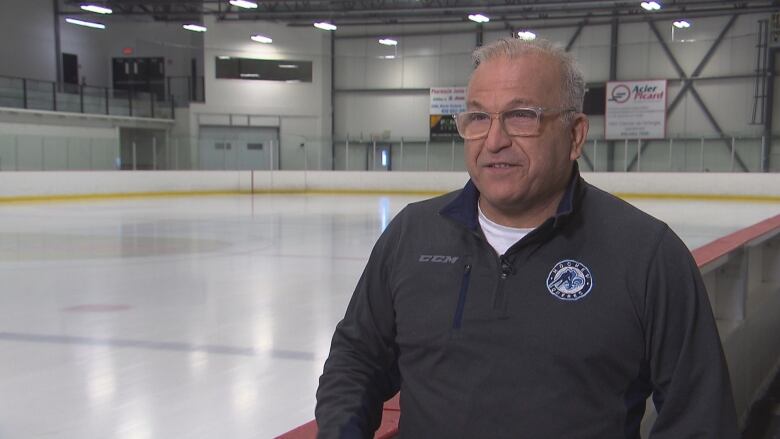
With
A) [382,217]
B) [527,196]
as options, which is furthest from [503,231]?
[382,217]

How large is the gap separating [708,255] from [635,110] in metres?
22.3

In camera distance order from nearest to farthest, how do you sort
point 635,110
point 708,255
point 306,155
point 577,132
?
1. point 577,132
2. point 708,255
3. point 306,155
4. point 635,110

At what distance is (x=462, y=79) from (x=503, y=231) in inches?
1016

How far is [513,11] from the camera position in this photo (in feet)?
78.0

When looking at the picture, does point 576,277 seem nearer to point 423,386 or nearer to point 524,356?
point 524,356

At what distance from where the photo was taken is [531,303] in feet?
5.07

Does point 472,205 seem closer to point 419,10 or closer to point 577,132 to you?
point 577,132

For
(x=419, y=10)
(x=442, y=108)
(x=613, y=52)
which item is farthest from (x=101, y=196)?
(x=613, y=52)

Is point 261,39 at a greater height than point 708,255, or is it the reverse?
point 261,39

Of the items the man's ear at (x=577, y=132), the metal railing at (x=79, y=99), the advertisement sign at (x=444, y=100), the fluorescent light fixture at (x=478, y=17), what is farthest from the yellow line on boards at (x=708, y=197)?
the man's ear at (x=577, y=132)

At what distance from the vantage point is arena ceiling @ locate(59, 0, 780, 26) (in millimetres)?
23188

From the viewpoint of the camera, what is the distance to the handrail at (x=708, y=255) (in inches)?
65.7

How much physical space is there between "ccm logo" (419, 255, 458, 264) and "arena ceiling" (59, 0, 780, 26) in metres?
21.8

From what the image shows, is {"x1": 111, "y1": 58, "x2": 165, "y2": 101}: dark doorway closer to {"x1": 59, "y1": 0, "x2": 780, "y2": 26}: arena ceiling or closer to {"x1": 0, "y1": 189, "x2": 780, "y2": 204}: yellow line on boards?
{"x1": 59, "y1": 0, "x2": 780, "y2": 26}: arena ceiling
